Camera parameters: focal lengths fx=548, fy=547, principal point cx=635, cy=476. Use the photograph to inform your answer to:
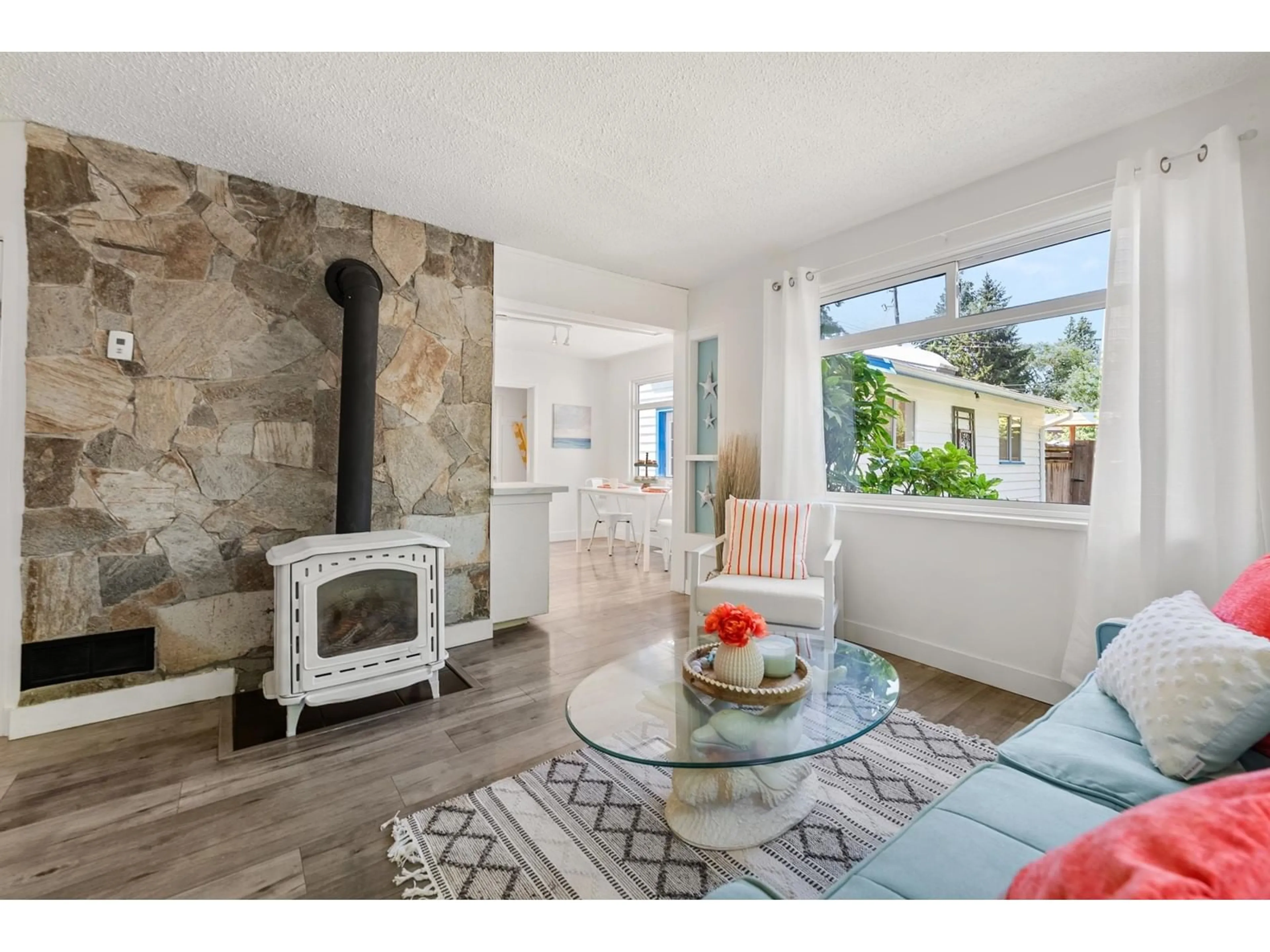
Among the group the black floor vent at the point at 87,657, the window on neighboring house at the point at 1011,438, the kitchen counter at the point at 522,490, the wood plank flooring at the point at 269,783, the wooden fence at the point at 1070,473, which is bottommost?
the wood plank flooring at the point at 269,783

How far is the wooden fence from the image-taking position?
8.30 ft

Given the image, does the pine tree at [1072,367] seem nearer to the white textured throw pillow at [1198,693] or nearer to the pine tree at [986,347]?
the pine tree at [986,347]

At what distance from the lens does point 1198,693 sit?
1.15m

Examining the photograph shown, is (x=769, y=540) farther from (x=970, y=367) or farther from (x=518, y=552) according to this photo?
(x=518, y=552)

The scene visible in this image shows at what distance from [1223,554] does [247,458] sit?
4069mm

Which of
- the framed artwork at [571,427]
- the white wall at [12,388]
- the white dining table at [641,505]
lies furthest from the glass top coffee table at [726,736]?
the framed artwork at [571,427]

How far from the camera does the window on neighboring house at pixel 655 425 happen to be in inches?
272

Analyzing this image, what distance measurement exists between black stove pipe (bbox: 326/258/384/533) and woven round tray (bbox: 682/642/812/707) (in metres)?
1.78

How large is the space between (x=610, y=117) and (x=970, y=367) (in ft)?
7.25

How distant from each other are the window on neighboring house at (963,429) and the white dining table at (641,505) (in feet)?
9.98

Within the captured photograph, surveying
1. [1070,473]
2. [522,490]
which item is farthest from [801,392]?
[522,490]

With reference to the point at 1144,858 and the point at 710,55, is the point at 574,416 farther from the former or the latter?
the point at 1144,858
